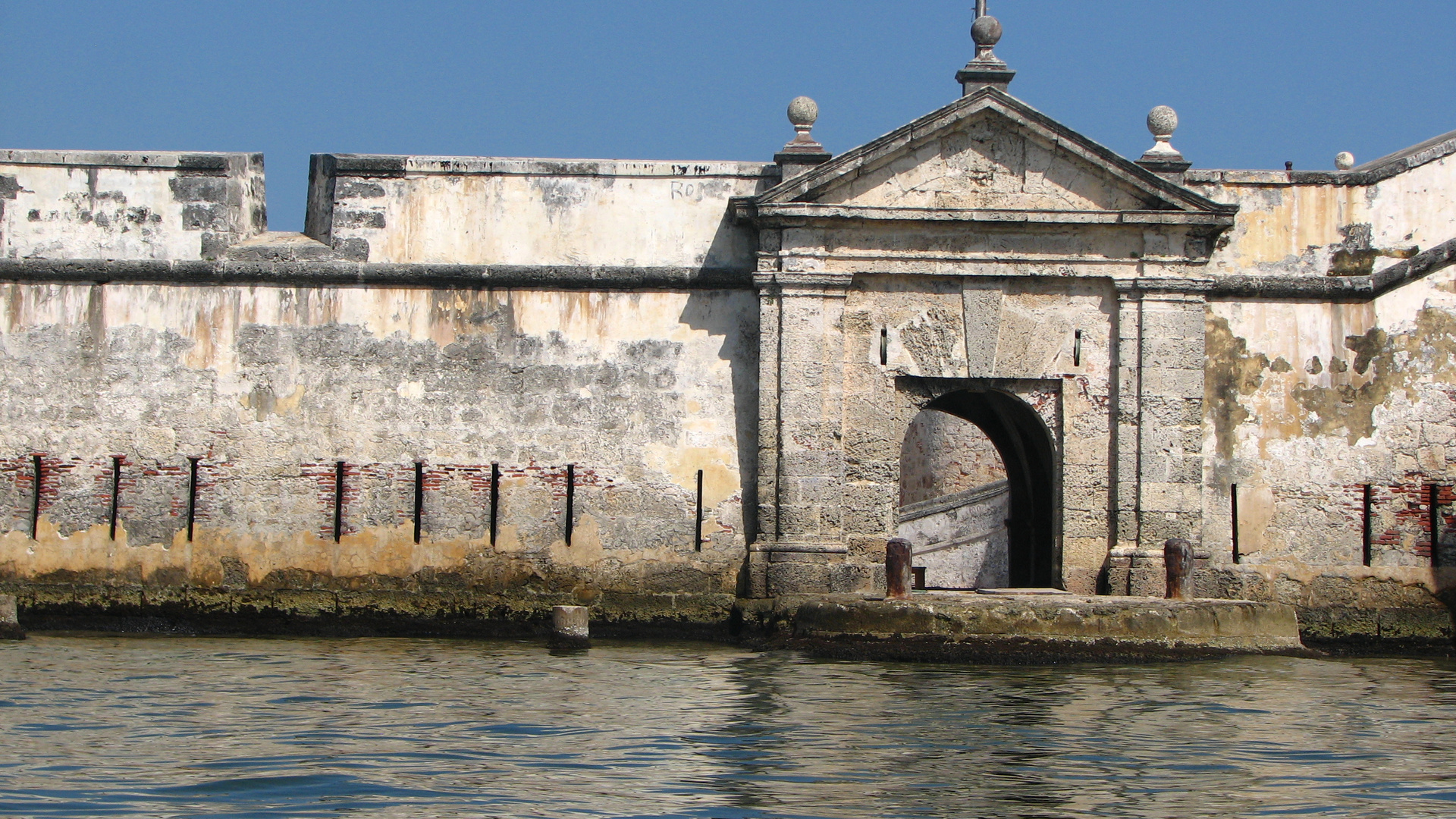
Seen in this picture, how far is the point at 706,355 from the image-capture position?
561 inches

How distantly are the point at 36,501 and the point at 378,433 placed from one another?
291 cm

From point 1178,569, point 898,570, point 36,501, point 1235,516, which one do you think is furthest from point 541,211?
point 1235,516

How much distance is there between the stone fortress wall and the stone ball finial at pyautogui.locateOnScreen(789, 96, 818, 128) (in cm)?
16

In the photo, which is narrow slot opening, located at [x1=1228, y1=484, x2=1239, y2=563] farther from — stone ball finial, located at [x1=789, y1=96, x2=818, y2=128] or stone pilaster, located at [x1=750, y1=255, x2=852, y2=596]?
stone ball finial, located at [x1=789, y1=96, x2=818, y2=128]

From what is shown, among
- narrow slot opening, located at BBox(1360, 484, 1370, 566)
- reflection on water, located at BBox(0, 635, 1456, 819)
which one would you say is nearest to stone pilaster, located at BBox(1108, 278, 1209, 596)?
narrow slot opening, located at BBox(1360, 484, 1370, 566)

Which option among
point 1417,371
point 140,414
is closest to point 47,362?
point 140,414

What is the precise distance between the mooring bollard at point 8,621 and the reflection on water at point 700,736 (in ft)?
2.16

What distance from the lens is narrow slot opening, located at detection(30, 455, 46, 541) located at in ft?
46.0

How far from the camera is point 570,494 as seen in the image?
14180mm

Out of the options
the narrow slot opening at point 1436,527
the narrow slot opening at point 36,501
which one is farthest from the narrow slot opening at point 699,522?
the narrow slot opening at point 1436,527

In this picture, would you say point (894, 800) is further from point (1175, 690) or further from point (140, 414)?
point (140, 414)

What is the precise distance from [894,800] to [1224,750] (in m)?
2.27

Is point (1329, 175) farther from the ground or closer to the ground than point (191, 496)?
farther from the ground

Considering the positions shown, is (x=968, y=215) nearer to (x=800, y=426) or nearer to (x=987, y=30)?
→ (x=987, y=30)
